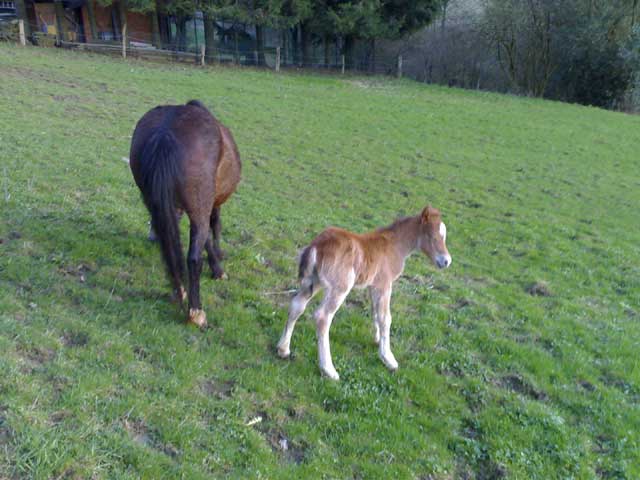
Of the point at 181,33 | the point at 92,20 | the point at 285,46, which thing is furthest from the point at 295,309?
the point at 181,33

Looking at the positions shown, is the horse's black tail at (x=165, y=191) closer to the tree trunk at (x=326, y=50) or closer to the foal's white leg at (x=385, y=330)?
the foal's white leg at (x=385, y=330)

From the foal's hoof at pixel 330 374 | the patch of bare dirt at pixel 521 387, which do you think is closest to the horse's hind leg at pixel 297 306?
the foal's hoof at pixel 330 374

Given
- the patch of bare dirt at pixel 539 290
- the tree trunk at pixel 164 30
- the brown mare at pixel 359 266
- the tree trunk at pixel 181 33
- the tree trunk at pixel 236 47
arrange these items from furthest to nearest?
the tree trunk at pixel 164 30, the tree trunk at pixel 181 33, the tree trunk at pixel 236 47, the patch of bare dirt at pixel 539 290, the brown mare at pixel 359 266

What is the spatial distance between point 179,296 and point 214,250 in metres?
1.21

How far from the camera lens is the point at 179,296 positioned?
4895 millimetres

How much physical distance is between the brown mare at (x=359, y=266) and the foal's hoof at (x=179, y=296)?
1.03 m

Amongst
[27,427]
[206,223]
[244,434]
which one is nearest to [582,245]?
[206,223]

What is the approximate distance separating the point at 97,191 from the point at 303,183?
4315mm

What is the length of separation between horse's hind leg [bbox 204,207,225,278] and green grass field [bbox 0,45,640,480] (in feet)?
0.43

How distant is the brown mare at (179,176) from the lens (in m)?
4.64

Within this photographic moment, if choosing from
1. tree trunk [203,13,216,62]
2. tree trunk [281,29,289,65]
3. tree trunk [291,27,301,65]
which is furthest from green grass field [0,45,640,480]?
tree trunk [291,27,301,65]

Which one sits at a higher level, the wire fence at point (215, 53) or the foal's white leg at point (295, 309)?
the wire fence at point (215, 53)

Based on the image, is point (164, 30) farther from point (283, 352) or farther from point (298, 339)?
point (283, 352)

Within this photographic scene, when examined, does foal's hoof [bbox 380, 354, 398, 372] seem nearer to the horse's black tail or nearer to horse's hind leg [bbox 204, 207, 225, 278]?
the horse's black tail
